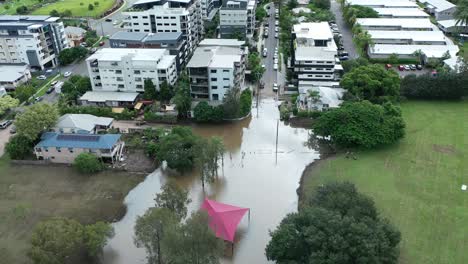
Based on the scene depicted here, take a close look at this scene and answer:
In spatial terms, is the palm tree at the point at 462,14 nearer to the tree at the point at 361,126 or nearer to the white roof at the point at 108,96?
the tree at the point at 361,126

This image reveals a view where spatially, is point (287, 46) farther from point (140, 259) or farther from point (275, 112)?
point (140, 259)

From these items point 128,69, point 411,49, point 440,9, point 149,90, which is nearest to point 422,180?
point 149,90

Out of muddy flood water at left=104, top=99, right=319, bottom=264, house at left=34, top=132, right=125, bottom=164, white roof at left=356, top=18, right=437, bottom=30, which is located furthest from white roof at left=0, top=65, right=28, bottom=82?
white roof at left=356, top=18, right=437, bottom=30

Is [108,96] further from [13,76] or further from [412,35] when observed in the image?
[412,35]

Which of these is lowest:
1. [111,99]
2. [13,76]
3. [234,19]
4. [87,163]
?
[87,163]

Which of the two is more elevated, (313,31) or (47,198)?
(313,31)

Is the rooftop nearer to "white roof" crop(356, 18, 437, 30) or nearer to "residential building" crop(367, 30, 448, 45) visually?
"residential building" crop(367, 30, 448, 45)

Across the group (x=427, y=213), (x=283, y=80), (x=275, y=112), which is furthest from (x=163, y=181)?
(x=283, y=80)
